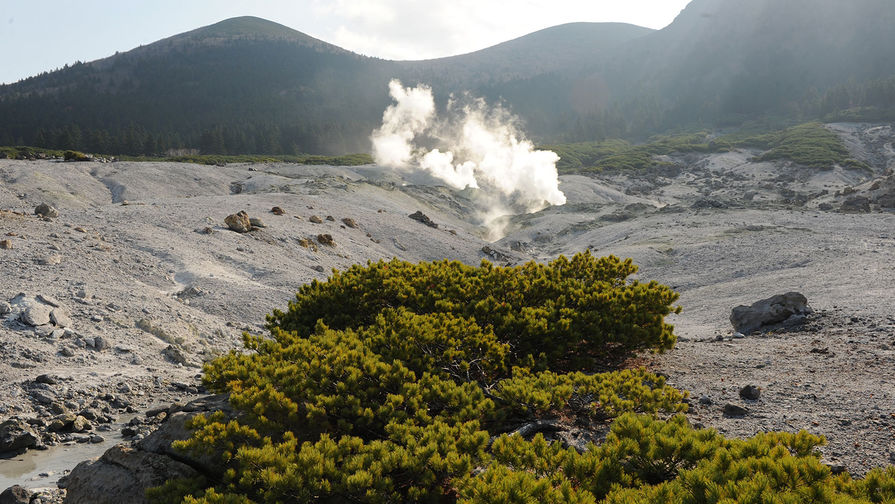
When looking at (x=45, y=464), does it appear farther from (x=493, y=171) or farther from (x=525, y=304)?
(x=493, y=171)

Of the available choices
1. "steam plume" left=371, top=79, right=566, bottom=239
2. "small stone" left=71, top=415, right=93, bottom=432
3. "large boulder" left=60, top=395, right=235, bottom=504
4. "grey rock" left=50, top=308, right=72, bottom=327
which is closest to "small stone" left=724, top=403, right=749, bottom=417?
"large boulder" left=60, top=395, right=235, bottom=504

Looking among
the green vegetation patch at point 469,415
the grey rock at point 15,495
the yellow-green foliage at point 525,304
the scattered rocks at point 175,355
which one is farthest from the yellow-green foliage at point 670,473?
the scattered rocks at point 175,355

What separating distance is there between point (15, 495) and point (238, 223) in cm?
1759

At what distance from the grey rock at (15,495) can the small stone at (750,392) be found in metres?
8.67

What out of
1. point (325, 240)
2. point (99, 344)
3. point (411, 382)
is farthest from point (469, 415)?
point (325, 240)

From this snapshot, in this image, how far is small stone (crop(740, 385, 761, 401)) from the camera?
6.82 meters

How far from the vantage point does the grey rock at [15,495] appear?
5883 mm

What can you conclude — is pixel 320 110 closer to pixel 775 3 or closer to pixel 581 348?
pixel 775 3

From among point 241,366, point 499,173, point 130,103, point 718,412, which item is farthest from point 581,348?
point 130,103

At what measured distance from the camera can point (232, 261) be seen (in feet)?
63.0

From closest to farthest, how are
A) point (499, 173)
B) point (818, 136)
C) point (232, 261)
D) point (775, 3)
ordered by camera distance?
point (232, 261), point (499, 173), point (818, 136), point (775, 3)

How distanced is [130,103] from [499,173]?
6034 inches

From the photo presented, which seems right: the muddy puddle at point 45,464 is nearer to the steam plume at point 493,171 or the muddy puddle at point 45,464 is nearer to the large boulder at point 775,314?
the large boulder at point 775,314

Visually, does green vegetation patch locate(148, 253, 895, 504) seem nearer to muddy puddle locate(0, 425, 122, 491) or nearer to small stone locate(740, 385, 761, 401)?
small stone locate(740, 385, 761, 401)
